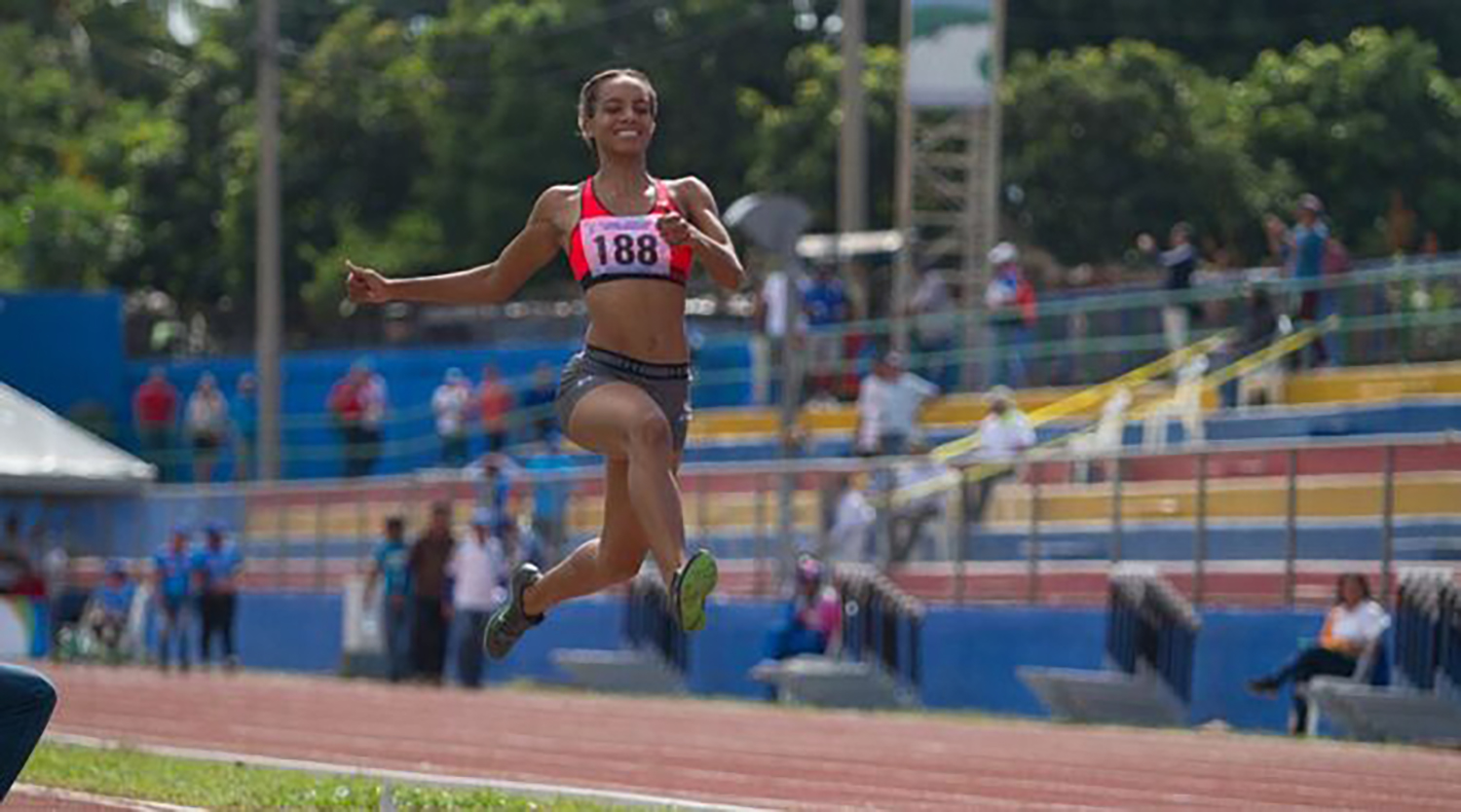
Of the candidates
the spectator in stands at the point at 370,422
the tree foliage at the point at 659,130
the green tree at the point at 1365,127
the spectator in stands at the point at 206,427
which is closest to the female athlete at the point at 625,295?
the spectator in stands at the point at 370,422

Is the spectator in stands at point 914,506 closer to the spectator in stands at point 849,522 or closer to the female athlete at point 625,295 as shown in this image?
the spectator in stands at point 849,522

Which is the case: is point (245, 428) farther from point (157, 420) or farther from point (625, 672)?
point (625, 672)

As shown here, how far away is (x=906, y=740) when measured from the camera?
20.7 metres

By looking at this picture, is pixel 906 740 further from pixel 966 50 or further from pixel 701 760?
pixel 966 50

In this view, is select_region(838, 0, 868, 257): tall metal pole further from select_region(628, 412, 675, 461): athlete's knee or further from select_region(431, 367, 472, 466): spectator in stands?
select_region(628, 412, 675, 461): athlete's knee

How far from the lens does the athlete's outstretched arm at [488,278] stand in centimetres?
1223

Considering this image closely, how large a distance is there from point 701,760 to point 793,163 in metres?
32.3

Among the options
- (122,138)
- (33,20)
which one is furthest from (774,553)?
(33,20)

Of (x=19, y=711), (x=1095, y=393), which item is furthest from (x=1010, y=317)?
(x=19, y=711)

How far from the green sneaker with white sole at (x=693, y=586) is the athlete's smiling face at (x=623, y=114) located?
1.53m

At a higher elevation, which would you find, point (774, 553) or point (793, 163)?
point (793, 163)

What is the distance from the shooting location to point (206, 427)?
142ft

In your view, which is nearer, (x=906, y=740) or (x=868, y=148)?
(x=906, y=740)

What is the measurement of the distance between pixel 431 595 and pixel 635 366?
806 inches
